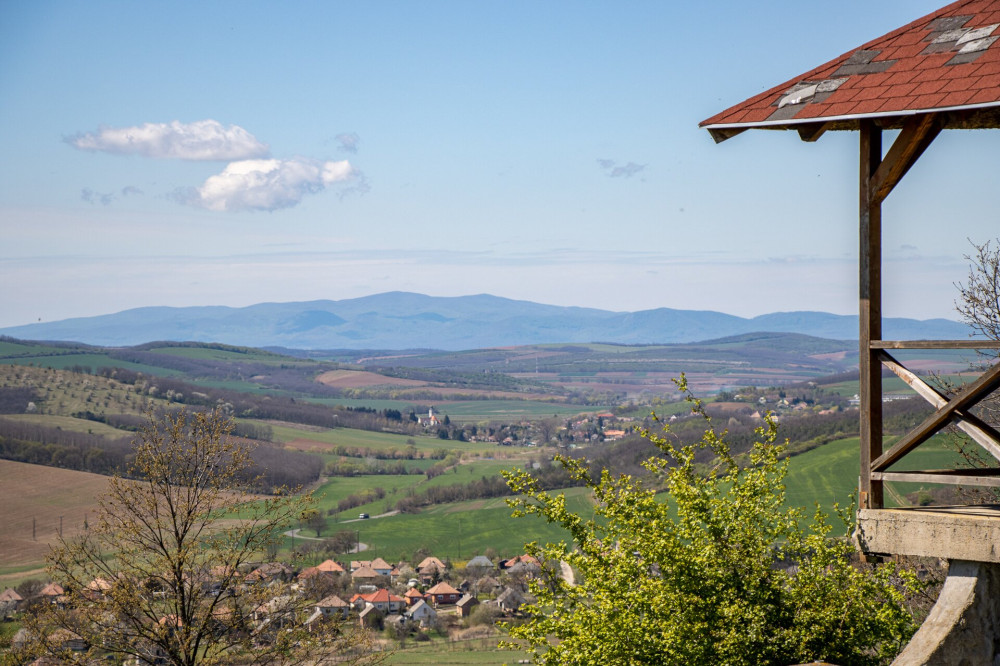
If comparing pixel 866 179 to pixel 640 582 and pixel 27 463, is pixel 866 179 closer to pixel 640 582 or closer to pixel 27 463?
pixel 640 582

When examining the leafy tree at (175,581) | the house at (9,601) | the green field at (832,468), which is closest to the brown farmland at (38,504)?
the house at (9,601)

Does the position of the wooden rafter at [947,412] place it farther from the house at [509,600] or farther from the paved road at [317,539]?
the paved road at [317,539]

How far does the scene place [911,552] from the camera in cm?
509

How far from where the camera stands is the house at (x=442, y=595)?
6134 centimetres

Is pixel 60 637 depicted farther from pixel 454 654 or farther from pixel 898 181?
pixel 454 654

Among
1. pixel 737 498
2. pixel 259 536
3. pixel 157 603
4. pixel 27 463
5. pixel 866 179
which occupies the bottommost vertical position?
pixel 27 463

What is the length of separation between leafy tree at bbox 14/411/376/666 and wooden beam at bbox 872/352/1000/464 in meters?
11.6

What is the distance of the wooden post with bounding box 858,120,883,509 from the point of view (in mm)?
5309

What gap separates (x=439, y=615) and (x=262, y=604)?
45432 mm

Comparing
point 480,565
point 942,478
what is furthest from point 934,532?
point 480,565

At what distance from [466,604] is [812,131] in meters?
58.2

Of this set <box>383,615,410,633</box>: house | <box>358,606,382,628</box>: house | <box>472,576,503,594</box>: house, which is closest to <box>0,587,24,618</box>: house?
<box>358,606,382,628</box>: house

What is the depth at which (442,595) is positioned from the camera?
204 feet

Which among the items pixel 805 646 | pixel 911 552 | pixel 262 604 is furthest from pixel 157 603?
pixel 911 552
